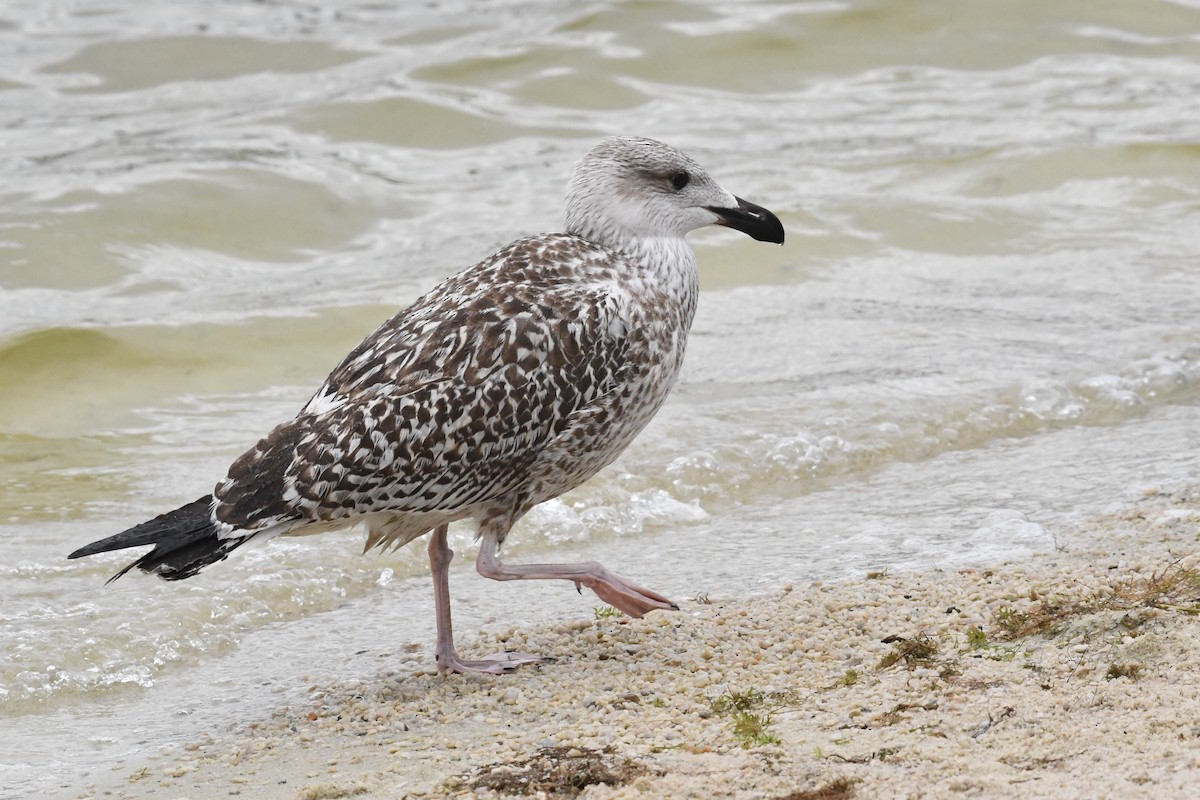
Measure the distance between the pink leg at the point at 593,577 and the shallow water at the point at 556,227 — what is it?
Result: 1.54 feet

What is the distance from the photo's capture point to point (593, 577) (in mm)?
5402

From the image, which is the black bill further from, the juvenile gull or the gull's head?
the juvenile gull

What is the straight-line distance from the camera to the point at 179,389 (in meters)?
9.38

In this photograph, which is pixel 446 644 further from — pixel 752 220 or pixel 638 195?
pixel 752 220

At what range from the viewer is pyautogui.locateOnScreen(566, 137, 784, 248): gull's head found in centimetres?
569

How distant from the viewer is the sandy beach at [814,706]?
376 centimetres

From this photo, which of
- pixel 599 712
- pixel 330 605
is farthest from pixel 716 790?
pixel 330 605

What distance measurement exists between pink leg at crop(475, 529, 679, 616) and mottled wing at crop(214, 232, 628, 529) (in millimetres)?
289

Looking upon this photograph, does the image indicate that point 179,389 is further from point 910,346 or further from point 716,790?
point 716,790

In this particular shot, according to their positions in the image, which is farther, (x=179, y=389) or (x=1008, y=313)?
(x=1008, y=313)

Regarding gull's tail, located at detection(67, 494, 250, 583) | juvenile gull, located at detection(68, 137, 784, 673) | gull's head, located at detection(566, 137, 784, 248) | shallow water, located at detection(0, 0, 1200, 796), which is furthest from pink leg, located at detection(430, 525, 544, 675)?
gull's head, located at detection(566, 137, 784, 248)

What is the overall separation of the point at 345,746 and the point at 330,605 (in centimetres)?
176

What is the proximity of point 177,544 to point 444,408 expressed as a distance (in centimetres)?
93

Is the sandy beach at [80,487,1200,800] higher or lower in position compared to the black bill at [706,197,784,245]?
lower
